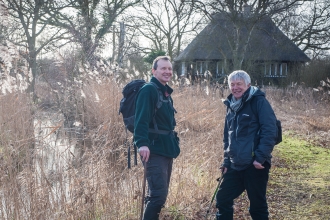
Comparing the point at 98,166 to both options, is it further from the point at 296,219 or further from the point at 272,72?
the point at 272,72

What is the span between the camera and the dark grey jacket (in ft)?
9.24

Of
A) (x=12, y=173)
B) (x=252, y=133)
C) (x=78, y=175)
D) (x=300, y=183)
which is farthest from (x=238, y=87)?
(x=300, y=183)

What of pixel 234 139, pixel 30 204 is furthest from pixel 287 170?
pixel 30 204

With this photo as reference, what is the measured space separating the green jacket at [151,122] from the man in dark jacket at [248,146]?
520mm

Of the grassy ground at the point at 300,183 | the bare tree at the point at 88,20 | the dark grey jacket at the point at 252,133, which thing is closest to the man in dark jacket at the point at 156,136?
the dark grey jacket at the point at 252,133

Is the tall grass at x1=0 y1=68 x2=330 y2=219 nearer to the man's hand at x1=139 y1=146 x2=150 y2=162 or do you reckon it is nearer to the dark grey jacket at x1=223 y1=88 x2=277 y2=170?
the man's hand at x1=139 y1=146 x2=150 y2=162

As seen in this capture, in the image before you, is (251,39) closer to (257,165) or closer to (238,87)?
(238,87)

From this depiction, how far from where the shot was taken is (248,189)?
2961mm

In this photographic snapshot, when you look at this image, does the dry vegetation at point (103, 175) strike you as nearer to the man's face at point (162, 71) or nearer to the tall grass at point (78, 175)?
the tall grass at point (78, 175)

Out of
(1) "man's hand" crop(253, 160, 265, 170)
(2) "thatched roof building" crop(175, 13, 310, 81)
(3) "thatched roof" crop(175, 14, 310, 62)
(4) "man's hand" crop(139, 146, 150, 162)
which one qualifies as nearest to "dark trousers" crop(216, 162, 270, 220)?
(1) "man's hand" crop(253, 160, 265, 170)

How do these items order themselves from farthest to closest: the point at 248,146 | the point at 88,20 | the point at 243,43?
the point at 243,43 → the point at 88,20 → the point at 248,146

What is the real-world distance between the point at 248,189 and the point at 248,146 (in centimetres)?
36

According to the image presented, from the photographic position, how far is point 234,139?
3.05 m

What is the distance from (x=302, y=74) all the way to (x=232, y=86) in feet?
52.6
